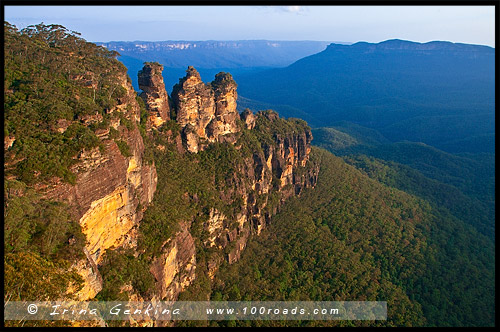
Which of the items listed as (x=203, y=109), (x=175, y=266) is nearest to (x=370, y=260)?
(x=175, y=266)

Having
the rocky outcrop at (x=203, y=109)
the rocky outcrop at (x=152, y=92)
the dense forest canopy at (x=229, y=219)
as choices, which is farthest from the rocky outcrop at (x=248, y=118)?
the rocky outcrop at (x=152, y=92)

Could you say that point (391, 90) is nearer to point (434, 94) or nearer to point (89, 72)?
point (434, 94)

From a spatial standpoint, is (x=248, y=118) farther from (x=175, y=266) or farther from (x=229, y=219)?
(x=175, y=266)

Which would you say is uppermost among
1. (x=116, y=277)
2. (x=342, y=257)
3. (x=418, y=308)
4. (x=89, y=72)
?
(x=89, y=72)

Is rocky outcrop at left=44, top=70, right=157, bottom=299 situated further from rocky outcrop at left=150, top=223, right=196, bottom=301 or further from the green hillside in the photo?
the green hillside

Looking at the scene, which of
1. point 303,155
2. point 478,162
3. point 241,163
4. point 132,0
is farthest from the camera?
point 478,162

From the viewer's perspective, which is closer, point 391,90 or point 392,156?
point 392,156

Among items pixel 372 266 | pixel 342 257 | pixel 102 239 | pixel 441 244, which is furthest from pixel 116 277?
pixel 441 244
